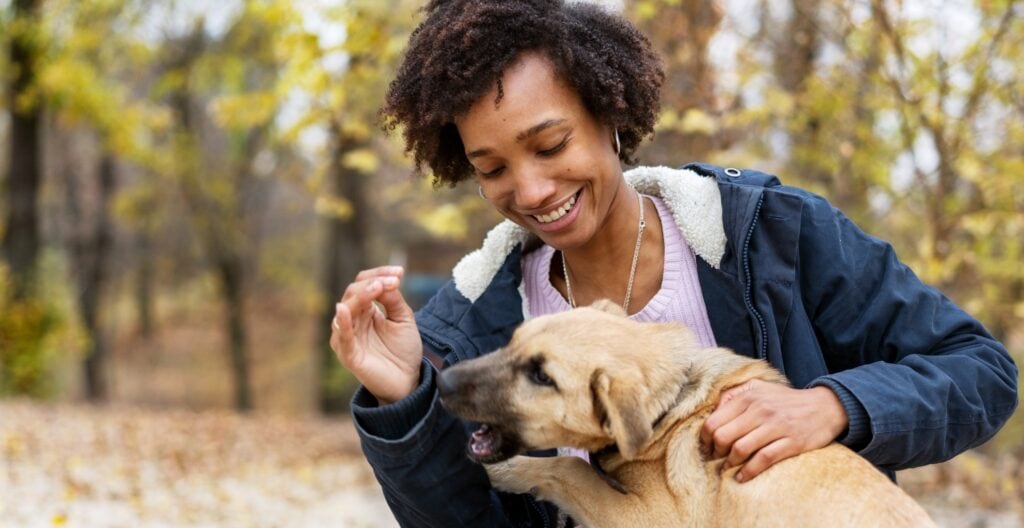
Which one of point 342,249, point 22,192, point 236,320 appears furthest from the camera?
point 236,320

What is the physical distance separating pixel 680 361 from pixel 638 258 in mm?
528

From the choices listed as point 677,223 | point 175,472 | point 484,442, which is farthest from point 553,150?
point 175,472

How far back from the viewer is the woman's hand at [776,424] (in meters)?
2.86

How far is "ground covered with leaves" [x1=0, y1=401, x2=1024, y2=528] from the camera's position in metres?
7.45

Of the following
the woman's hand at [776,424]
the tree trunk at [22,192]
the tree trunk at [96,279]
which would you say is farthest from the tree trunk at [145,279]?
the woman's hand at [776,424]

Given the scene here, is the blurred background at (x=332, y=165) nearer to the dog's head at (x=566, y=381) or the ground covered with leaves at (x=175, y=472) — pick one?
the ground covered with leaves at (x=175, y=472)

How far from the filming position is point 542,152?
314cm

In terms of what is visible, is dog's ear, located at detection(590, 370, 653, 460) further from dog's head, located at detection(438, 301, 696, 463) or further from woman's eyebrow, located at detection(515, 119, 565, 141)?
woman's eyebrow, located at detection(515, 119, 565, 141)

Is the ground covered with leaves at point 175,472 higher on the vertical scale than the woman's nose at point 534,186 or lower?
lower

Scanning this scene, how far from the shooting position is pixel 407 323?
3168 millimetres

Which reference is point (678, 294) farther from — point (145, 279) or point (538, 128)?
point (145, 279)

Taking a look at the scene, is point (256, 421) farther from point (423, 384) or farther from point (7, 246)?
point (423, 384)

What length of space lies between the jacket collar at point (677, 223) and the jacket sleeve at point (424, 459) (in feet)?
1.80

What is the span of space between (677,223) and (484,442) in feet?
3.52
